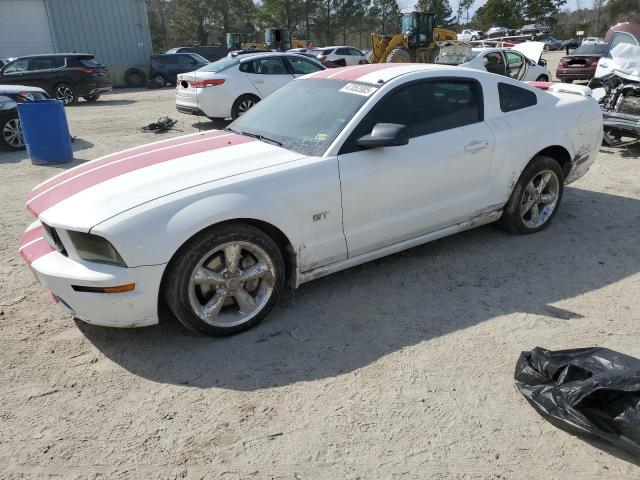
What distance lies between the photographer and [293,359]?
3164 mm

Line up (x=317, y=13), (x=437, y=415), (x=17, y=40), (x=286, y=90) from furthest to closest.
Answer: (x=317, y=13), (x=17, y=40), (x=286, y=90), (x=437, y=415)

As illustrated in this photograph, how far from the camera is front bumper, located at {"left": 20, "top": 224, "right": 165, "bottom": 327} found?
2.96 m

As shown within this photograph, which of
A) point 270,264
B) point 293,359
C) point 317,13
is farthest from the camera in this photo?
point 317,13

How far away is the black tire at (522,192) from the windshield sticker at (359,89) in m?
1.67

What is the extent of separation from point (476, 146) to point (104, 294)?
2.94 metres

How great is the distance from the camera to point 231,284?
3.31 m

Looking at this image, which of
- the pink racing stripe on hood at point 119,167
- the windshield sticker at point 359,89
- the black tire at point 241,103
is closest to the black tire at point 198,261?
the pink racing stripe on hood at point 119,167

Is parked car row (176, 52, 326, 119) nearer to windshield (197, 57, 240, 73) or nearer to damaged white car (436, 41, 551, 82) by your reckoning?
windshield (197, 57, 240, 73)

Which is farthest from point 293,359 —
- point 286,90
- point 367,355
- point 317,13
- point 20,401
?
point 317,13

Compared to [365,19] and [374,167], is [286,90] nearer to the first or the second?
[374,167]

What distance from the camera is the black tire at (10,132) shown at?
30.7 feet

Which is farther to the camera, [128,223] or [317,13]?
[317,13]

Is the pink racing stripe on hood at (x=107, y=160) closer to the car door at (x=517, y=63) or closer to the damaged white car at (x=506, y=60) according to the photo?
the damaged white car at (x=506, y=60)

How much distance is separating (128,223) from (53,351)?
1.06 m
